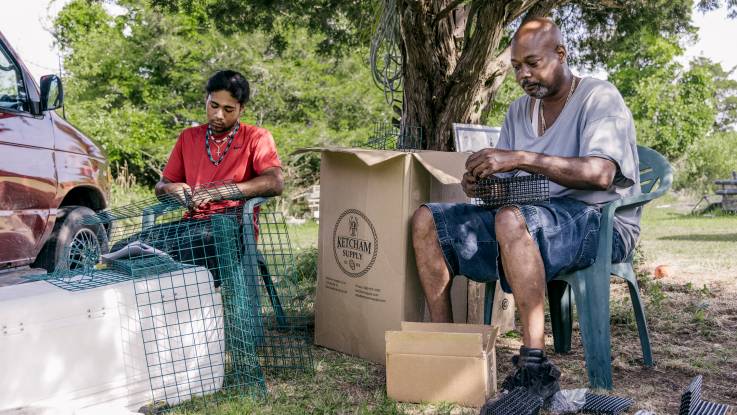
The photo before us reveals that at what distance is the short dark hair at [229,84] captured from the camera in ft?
10.8

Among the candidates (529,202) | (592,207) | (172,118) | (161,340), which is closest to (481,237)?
(529,202)

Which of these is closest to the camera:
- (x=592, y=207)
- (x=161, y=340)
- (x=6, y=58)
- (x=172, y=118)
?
(x=161, y=340)

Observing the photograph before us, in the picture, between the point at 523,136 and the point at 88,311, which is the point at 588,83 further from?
the point at 88,311

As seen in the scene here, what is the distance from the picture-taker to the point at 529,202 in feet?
8.55

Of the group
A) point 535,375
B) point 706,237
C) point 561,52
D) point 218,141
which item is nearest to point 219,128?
point 218,141

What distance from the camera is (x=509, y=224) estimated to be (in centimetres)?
246

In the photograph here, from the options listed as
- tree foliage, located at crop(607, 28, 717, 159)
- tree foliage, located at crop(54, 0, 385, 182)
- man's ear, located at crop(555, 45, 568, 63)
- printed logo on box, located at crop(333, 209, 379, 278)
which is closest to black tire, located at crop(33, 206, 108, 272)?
printed logo on box, located at crop(333, 209, 379, 278)

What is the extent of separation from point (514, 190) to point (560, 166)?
0.69 feet

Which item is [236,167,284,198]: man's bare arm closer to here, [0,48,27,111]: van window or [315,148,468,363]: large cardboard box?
[315,148,468,363]: large cardboard box

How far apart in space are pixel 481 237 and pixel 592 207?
1.42 ft

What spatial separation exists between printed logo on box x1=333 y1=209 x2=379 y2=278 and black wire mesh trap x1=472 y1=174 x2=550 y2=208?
0.55m

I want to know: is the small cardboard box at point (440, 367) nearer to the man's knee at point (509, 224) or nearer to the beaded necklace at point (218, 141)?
the man's knee at point (509, 224)

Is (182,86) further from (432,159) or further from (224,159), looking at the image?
(432,159)

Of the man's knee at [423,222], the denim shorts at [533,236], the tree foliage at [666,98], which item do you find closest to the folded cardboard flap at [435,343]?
the denim shorts at [533,236]
